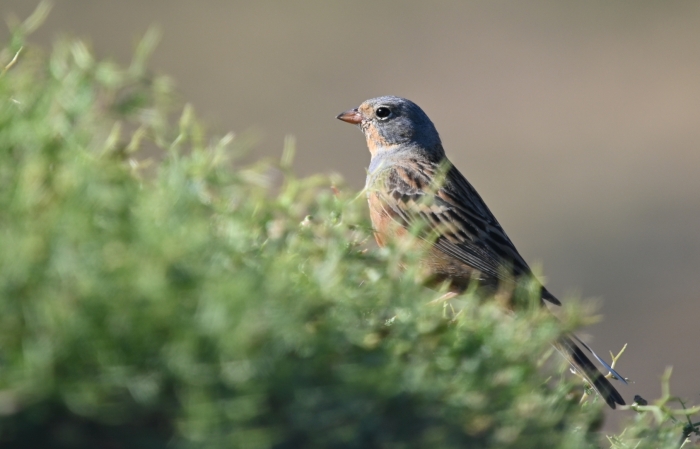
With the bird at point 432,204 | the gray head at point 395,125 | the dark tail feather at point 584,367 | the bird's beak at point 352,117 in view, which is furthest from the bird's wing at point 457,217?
the dark tail feather at point 584,367

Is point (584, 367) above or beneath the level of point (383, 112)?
beneath

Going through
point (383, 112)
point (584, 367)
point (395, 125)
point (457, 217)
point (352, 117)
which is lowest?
point (584, 367)

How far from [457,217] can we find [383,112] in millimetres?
1108

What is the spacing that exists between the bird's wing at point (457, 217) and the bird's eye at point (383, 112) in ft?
1.68

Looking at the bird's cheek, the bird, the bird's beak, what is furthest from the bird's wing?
the bird's beak

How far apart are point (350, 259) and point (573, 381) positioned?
0.54 metres

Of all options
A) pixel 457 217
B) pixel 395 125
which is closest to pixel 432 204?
pixel 457 217

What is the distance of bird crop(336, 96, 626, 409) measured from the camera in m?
4.82

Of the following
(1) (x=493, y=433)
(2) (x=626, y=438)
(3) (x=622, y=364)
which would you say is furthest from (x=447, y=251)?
(3) (x=622, y=364)

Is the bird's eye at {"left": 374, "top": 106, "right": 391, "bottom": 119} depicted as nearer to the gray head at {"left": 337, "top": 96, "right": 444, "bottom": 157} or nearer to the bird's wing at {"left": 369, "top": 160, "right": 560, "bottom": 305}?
the gray head at {"left": 337, "top": 96, "right": 444, "bottom": 157}

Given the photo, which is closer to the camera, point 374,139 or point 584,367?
point 584,367

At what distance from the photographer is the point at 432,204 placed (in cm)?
526

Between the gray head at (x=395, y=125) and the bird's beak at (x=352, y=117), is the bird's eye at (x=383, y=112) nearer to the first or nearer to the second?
the gray head at (x=395, y=125)

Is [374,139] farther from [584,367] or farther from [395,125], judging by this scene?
[584,367]
